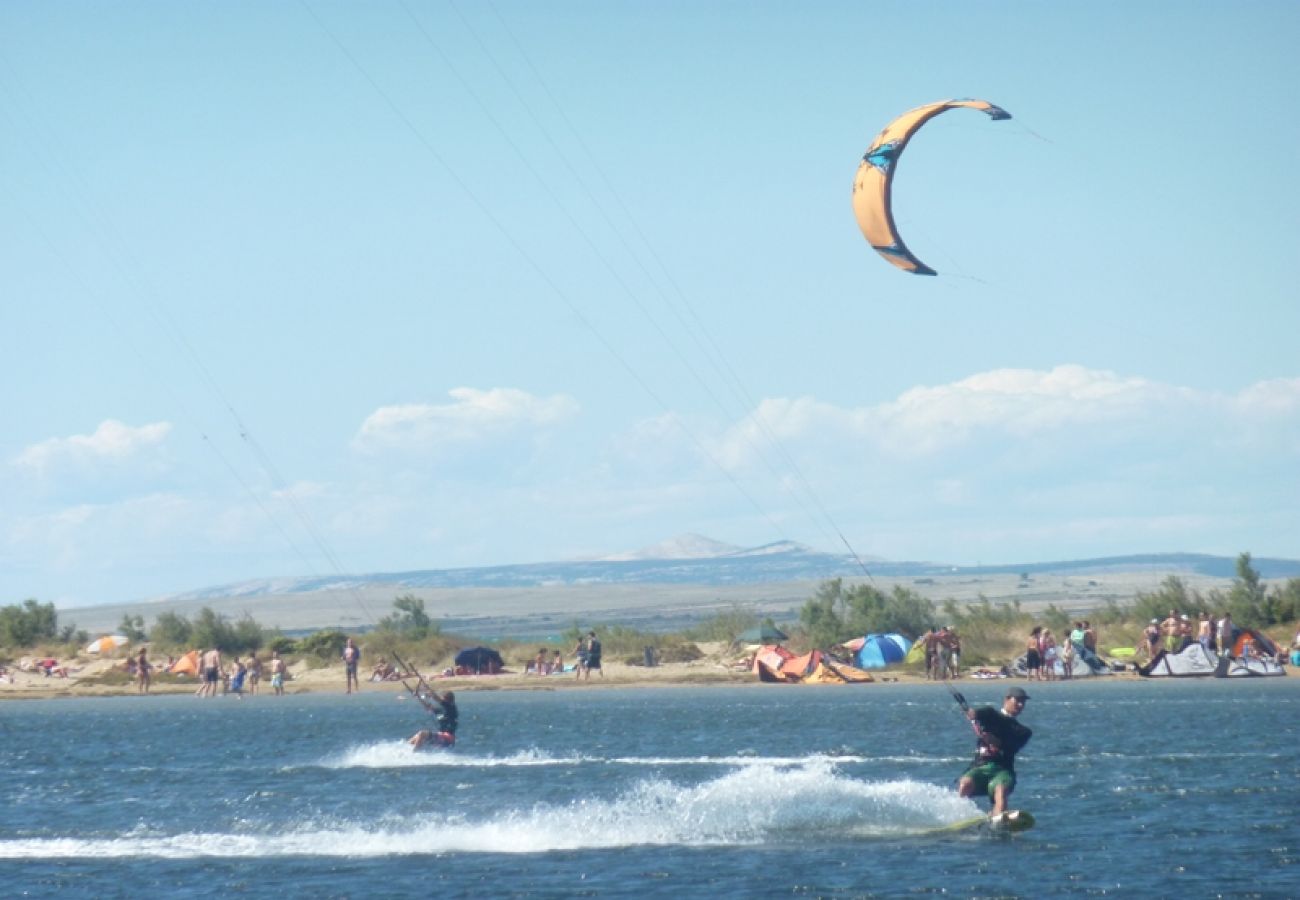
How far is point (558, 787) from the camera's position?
1046 inches

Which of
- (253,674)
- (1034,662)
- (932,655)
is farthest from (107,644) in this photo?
(1034,662)

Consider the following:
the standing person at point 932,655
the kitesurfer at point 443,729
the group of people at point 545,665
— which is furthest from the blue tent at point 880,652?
the kitesurfer at point 443,729

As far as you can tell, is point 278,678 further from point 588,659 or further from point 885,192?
point 885,192

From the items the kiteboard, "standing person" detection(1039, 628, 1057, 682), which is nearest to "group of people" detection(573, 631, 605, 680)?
"standing person" detection(1039, 628, 1057, 682)

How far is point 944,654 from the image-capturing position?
1953 inches

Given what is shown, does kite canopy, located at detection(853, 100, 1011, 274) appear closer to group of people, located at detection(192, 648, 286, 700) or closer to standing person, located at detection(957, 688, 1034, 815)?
standing person, located at detection(957, 688, 1034, 815)

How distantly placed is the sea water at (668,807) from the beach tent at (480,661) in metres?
18.2

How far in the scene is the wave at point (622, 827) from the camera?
69.6ft

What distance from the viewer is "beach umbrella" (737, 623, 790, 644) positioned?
197 ft

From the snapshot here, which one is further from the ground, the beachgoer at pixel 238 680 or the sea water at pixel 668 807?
the beachgoer at pixel 238 680

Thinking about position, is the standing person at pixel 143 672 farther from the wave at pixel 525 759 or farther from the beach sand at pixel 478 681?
the wave at pixel 525 759

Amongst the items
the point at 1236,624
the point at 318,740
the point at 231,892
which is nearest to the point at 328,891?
the point at 231,892

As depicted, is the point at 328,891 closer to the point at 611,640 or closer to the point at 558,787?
the point at 558,787

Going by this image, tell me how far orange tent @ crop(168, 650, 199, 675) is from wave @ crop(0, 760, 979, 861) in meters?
40.3
